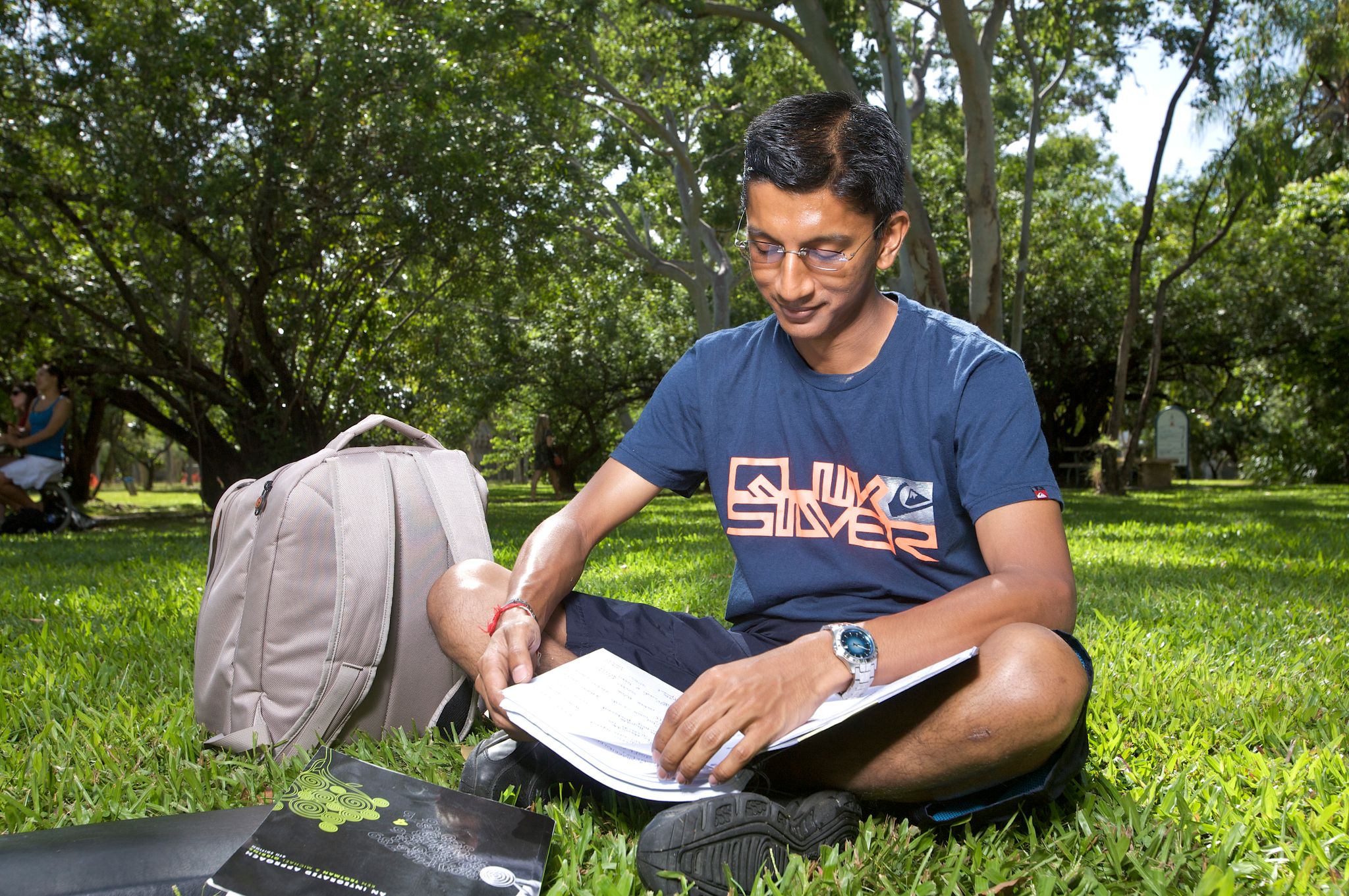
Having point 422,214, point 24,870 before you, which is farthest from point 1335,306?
point 24,870

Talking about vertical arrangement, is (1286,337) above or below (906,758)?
above

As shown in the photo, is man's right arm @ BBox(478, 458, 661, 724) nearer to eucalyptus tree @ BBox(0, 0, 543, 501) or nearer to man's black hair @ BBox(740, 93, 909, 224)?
man's black hair @ BBox(740, 93, 909, 224)

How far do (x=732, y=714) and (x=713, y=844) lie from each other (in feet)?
0.67

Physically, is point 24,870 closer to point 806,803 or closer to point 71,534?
point 806,803

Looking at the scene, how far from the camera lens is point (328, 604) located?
236cm

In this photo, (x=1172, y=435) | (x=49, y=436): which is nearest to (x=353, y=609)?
(x=49, y=436)

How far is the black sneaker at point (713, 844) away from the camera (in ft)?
5.20

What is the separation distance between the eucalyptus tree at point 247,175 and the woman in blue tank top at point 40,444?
4.52 ft

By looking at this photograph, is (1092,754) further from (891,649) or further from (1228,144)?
(1228,144)

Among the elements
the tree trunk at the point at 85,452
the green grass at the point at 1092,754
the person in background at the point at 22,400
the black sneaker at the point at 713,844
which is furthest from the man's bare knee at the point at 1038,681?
the tree trunk at the point at 85,452

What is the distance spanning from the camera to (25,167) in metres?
9.96

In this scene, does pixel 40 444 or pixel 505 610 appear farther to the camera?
pixel 40 444

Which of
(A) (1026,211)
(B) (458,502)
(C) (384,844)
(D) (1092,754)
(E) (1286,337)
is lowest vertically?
(D) (1092,754)

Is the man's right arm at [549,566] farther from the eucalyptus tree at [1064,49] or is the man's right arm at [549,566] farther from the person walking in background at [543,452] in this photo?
the person walking in background at [543,452]
